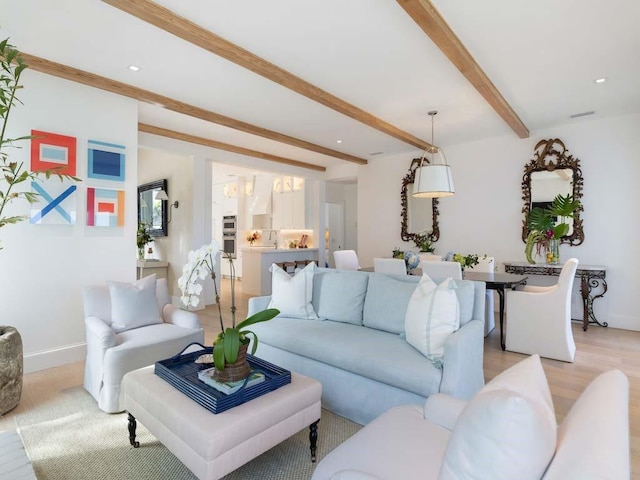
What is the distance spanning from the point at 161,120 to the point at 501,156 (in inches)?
198

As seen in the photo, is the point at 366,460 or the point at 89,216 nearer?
the point at 366,460

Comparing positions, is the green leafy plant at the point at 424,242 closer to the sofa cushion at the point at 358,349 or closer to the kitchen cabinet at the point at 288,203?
the kitchen cabinet at the point at 288,203

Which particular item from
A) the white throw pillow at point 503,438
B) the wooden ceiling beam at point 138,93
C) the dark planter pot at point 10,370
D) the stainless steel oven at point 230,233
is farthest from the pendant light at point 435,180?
the stainless steel oven at point 230,233

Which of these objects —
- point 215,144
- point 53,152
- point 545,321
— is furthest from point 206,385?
point 215,144

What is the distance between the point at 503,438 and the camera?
72cm

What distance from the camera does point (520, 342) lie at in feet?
11.9

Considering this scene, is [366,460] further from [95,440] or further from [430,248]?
[430,248]

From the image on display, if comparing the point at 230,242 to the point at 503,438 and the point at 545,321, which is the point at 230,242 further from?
the point at 503,438

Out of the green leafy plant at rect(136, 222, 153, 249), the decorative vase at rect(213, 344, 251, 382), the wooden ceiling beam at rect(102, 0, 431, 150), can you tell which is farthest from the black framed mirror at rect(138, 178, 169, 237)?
the decorative vase at rect(213, 344, 251, 382)

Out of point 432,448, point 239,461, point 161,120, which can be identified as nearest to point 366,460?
point 432,448

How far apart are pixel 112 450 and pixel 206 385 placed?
793 mm

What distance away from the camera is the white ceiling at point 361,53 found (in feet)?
7.82

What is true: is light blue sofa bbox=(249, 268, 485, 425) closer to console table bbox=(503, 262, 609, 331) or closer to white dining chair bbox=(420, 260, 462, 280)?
white dining chair bbox=(420, 260, 462, 280)

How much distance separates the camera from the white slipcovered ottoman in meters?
1.45
